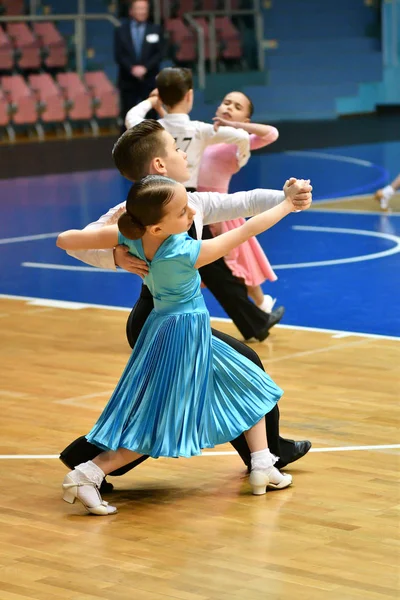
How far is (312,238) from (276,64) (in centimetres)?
1280

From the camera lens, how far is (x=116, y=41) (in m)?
16.3

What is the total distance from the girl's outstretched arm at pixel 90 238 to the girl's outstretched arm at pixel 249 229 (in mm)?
337

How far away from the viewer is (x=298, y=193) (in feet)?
14.6

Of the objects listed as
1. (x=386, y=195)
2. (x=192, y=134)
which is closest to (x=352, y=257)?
(x=386, y=195)

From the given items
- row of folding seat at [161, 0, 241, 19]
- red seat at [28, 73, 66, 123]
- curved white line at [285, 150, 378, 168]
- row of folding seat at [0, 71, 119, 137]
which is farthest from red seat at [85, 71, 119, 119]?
curved white line at [285, 150, 378, 168]

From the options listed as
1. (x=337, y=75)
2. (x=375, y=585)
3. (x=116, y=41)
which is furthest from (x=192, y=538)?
(x=337, y=75)

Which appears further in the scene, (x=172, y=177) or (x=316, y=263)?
(x=316, y=263)

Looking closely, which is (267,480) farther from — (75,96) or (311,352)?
(75,96)

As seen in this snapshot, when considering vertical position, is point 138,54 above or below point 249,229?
below

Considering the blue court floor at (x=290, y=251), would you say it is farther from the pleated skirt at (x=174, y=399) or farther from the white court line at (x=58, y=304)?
the pleated skirt at (x=174, y=399)

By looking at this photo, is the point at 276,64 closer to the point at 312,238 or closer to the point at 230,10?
the point at 230,10

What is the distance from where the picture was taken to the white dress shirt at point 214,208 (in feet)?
15.6

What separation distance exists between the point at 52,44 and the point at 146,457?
15674 millimetres

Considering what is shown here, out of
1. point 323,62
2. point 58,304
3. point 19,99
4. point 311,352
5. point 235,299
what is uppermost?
point 235,299
